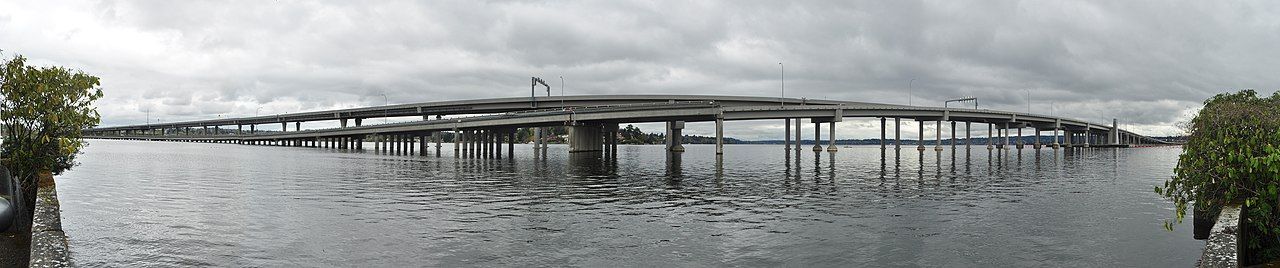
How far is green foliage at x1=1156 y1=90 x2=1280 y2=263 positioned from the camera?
40.7ft

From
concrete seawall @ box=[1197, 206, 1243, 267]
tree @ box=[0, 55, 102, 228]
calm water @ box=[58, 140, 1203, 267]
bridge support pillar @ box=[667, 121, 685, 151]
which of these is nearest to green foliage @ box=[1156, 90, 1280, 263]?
concrete seawall @ box=[1197, 206, 1243, 267]

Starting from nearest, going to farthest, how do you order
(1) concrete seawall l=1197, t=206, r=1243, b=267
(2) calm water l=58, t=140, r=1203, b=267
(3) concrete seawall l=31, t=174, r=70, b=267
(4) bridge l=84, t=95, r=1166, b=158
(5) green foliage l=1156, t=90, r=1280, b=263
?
(1) concrete seawall l=1197, t=206, r=1243, b=267 → (3) concrete seawall l=31, t=174, r=70, b=267 → (5) green foliage l=1156, t=90, r=1280, b=263 → (2) calm water l=58, t=140, r=1203, b=267 → (4) bridge l=84, t=95, r=1166, b=158

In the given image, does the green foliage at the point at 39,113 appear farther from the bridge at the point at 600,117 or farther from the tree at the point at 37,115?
the bridge at the point at 600,117

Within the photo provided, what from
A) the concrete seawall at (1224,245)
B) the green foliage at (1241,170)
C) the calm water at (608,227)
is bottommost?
the calm water at (608,227)

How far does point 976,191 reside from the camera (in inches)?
1420

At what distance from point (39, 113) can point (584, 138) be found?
105m

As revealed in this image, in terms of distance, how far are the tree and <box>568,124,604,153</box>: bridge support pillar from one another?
9601 centimetres

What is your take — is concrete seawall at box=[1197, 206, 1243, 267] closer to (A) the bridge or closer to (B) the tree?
(B) the tree

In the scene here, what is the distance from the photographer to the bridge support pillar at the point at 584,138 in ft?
392

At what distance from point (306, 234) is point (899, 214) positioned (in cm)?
1826

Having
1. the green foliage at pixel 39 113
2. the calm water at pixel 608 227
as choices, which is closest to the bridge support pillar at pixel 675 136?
the calm water at pixel 608 227

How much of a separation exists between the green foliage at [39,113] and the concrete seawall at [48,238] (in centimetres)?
394

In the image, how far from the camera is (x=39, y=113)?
19.1m

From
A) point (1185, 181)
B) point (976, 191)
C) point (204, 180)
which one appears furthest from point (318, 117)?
point (1185, 181)
